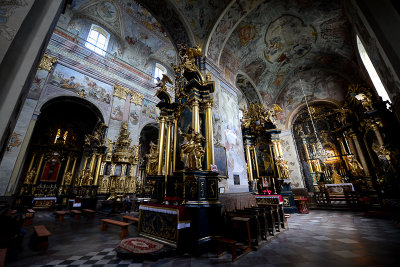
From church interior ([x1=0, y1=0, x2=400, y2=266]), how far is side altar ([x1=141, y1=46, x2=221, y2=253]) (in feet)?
0.15

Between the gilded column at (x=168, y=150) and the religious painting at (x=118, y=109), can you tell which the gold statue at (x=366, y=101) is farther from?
the religious painting at (x=118, y=109)

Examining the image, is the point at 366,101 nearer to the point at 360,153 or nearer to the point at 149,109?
the point at 360,153

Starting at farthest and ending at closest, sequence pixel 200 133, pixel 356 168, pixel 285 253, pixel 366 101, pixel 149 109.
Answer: pixel 149 109 → pixel 356 168 → pixel 366 101 → pixel 200 133 → pixel 285 253

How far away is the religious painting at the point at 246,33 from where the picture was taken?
870 centimetres

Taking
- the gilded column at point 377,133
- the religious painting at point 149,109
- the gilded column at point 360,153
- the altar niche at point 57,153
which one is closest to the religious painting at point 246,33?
the gilded column at point 377,133

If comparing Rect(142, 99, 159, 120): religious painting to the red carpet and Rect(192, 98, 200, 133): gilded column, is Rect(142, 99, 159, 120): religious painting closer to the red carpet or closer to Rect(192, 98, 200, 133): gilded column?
Rect(192, 98, 200, 133): gilded column

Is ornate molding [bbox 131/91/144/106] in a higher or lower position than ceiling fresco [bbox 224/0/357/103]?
lower

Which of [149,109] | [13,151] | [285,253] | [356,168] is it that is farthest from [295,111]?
[13,151]

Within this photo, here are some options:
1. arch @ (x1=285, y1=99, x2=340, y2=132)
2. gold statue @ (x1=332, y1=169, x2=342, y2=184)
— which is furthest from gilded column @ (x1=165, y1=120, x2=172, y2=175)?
gold statue @ (x1=332, y1=169, x2=342, y2=184)

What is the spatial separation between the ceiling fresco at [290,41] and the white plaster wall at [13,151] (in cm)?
1192

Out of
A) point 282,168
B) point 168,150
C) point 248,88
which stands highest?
point 248,88

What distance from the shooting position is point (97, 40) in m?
13.5

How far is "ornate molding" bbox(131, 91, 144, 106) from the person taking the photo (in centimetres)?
1401

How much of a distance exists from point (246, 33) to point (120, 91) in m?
10.6
